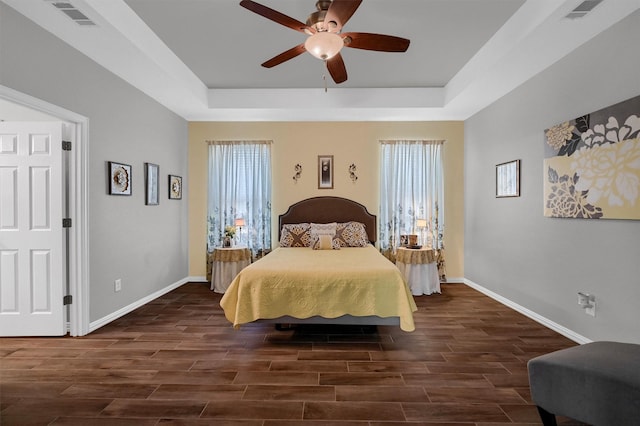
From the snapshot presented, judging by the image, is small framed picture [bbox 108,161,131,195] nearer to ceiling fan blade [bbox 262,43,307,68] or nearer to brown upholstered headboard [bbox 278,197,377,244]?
ceiling fan blade [bbox 262,43,307,68]

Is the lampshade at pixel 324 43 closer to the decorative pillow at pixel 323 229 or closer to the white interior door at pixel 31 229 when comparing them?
the white interior door at pixel 31 229

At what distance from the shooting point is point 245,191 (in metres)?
5.35

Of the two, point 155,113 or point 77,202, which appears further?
point 155,113

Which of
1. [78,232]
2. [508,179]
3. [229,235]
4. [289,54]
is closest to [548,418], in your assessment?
[508,179]

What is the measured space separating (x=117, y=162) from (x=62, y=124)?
2.13 feet

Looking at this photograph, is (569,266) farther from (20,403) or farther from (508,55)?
(20,403)

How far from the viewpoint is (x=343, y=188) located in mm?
5387

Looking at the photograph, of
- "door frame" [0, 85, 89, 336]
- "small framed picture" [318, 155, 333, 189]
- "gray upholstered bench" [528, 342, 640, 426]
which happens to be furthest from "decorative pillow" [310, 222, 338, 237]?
"gray upholstered bench" [528, 342, 640, 426]

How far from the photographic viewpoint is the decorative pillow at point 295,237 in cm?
480

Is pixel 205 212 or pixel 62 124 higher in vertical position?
pixel 62 124

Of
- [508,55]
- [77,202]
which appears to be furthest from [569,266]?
[77,202]

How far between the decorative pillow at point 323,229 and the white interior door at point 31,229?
3012 millimetres

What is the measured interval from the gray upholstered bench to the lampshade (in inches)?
97.7

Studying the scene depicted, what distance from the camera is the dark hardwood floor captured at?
198cm
